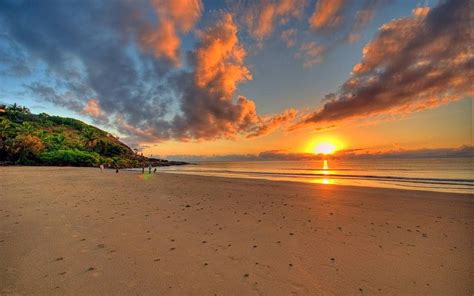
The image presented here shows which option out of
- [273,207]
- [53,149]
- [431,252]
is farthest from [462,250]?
[53,149]

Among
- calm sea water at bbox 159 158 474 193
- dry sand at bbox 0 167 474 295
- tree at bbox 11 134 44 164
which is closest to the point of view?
dry sand at bbox 0 167 474 295

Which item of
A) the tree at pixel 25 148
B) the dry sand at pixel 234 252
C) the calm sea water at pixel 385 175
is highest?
the tree at pixel 25 148

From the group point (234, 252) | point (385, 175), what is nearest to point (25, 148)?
point (234, 252)

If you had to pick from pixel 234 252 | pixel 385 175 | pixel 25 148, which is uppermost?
pixel 25 148

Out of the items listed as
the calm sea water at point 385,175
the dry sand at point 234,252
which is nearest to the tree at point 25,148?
the calm sea water at point 385,175

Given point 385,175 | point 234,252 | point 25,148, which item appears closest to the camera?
point 234,252

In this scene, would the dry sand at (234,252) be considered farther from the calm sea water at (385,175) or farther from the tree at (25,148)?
the tree at (25,148)

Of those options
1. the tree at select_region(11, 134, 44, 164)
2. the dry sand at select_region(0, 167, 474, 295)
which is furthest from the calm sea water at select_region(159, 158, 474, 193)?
the tree at select_region(11, 134, 44, 164)

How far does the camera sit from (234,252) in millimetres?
5367

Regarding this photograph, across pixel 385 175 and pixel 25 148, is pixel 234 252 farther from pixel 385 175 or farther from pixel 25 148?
pixel 25 148

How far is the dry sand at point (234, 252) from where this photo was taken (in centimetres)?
394

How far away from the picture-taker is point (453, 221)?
8266 mm

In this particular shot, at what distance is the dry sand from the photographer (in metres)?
3.94

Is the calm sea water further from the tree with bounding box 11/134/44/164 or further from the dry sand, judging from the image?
the tree with bounding box 11/134/44/164
